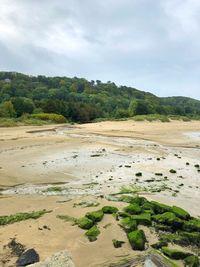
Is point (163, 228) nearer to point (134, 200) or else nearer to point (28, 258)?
point (134, 200)

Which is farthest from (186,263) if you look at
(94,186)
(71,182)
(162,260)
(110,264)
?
(71,182)

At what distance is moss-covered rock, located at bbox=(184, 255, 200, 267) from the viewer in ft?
26.2

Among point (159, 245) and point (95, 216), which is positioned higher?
Result: point (95, 216)

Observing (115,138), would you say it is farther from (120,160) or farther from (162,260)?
(162,260)

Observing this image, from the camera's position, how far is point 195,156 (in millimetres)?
23609

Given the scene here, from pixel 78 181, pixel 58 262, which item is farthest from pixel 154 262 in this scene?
pixel 78 181

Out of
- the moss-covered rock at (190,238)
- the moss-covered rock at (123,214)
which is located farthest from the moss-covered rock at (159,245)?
the moss-covered rock at (123,214)

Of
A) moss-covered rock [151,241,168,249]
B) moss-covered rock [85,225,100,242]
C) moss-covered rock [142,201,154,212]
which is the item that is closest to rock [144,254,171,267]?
moss-covered rock [151,241,168,249]

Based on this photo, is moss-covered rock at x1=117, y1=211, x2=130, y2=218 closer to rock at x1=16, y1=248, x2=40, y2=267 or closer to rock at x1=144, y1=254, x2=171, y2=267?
rock at x1=144, y1=254, x2=171, y2=267

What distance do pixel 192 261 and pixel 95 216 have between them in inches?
118

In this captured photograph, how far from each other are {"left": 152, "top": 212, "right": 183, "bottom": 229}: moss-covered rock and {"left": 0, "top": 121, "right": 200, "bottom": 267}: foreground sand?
3.95 feet

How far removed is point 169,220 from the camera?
10023mm

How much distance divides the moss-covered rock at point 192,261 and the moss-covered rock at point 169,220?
5.82ft

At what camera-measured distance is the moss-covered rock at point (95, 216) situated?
10097 millimetres
